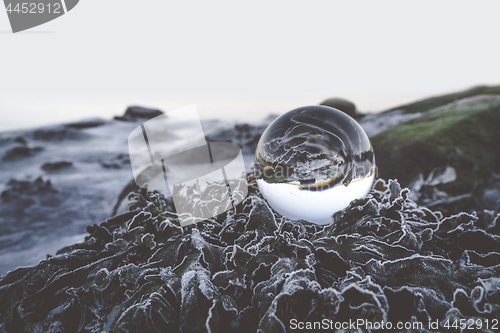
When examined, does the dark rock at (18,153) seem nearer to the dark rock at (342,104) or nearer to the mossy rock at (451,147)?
the dark rock at (342,104)

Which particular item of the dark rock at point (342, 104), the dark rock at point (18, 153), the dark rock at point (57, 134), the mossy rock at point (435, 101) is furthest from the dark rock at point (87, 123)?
the mossy rock at point (435, 101)

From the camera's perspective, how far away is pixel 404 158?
6352 mm

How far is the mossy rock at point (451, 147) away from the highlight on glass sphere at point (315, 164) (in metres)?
3.92

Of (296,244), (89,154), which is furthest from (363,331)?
(89,154)

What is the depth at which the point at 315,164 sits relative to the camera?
2.46 metres

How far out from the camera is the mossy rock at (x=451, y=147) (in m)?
5.70

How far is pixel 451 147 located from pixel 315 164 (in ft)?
16.9

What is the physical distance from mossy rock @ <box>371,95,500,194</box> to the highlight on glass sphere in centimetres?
392

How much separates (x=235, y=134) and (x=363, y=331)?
10.1 meters

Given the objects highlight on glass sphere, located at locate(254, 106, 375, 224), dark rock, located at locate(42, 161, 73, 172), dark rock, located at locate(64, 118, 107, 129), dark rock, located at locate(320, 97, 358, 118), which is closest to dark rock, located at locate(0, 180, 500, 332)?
highlight on glass sphere, located at locate(254, 106, 375, 224)

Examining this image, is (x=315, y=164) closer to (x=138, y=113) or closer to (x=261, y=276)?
(x=261, y=276)

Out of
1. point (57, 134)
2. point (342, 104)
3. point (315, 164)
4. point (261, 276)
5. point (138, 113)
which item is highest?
point (315, 164)

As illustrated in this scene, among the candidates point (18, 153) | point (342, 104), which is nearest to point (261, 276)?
point (342, 104)


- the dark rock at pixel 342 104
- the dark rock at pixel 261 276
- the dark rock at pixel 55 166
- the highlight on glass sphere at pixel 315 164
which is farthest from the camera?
the dark rock at pixel 342 104
